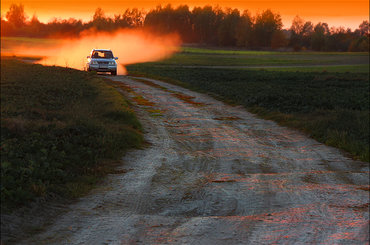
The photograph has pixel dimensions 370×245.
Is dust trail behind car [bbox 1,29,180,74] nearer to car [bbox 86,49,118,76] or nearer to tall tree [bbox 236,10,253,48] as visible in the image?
tall tree [bbox 236,10,253,48]

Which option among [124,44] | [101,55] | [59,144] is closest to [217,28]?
[124,44]

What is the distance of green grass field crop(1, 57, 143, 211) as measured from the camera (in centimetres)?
704

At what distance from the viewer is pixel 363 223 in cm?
577

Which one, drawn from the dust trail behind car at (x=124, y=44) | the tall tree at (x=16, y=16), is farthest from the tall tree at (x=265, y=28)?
the tall tree at (x=16, y=16)

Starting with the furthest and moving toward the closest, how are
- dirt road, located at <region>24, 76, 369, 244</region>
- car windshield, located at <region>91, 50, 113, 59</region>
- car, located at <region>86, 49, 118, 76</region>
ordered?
car windshield, located at <region>91, 50, 113, 59</region> < car, located at <region>86, 49, 118, 76</region> < dirt road, located at <region>24, 76, 369, 244</region>

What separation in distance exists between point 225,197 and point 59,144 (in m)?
4.75

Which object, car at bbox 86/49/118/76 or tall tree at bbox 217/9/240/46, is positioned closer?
car at bbox 86/49/118/76

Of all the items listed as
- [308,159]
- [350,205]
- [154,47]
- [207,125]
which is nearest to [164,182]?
[350,205]

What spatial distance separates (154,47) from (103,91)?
98.3 meters

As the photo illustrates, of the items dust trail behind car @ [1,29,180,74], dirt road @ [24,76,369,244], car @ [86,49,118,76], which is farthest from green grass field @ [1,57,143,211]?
dust trail behind car @ [1,29,180,74]

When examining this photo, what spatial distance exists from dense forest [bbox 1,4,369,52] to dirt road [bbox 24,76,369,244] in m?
109

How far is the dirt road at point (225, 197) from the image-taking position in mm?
5324

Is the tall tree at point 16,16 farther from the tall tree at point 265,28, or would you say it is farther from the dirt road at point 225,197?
the dirt road at point 225,197

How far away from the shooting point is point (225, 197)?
6.93 m
